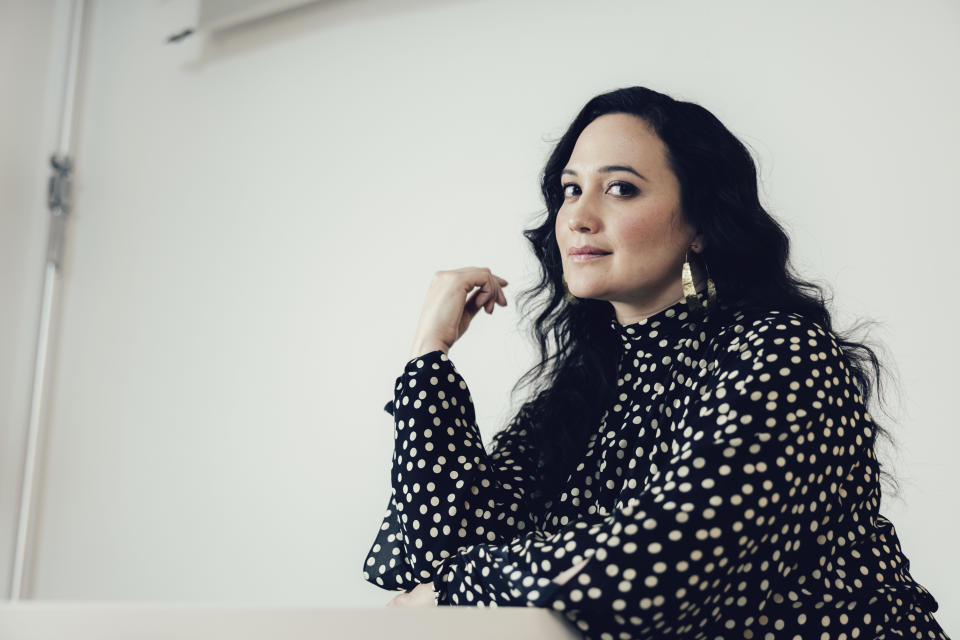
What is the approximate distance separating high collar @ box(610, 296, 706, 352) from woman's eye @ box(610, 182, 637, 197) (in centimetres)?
17

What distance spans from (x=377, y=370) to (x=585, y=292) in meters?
0.94

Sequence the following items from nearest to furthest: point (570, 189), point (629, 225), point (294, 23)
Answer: point (629, 225)
point (570, 189)
point (294, 23)

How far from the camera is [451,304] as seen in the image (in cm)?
140

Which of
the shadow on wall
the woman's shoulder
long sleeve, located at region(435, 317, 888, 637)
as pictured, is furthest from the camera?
the shadow on wall

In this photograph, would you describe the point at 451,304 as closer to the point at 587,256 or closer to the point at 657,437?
the point at 587,256

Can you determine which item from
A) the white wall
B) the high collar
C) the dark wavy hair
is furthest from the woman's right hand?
the white wall

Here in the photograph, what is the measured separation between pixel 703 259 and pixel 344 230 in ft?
3.90

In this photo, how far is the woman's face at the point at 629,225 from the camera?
49.8 inches

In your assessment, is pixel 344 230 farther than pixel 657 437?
Yes

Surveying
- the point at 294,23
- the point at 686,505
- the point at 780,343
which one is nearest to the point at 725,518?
the point at 686,505

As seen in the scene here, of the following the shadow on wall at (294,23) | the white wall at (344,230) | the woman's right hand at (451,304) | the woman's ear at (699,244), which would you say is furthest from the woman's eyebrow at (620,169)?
the shadow on wall at (294,23)

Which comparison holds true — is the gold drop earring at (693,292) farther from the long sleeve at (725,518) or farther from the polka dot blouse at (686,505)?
the long sleeve at (725,518)

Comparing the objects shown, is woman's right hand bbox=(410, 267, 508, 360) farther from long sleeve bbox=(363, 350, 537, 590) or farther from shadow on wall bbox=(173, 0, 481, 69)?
shadow on wall bbox=(173, 0, 481, 69)

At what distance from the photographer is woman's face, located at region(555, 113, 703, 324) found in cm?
126
